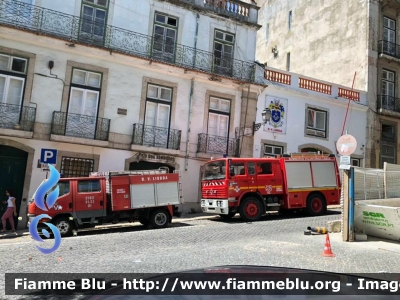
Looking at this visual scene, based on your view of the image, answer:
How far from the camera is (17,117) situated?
48.2ft

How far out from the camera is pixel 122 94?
16938mm

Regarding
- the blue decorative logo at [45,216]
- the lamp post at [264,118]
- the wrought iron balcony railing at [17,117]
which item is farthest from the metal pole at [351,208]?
the wrought iron balcony railing at [17,117]

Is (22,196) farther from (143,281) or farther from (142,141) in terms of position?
(143,281)

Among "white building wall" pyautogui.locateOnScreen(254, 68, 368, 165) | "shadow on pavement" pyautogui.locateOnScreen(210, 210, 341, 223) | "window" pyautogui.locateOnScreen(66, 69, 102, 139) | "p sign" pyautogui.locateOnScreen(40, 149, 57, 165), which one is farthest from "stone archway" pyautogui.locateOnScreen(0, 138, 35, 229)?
"white building wall" pyautogui.locateOnScreen(254, 68, 368, 165)

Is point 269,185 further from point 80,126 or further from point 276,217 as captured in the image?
point 80,126

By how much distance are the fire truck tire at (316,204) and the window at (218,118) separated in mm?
5990

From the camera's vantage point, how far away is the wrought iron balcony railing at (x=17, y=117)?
14.4m

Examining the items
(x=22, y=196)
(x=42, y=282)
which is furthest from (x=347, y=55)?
(x=42, y=282)

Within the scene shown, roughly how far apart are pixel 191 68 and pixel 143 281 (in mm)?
16529

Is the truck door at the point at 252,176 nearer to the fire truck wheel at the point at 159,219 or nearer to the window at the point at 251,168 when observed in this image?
the window at the point at 251,168

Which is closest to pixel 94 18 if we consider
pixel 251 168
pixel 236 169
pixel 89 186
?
pixel 89 186

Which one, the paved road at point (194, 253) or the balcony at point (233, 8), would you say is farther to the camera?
the balcony at point (233, 8)

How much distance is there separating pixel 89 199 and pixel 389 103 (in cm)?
2145

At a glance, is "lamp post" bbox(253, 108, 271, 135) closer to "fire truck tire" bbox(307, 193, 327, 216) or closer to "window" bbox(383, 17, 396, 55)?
"fire truck tire" bbox(307, 193, 327, 216)
